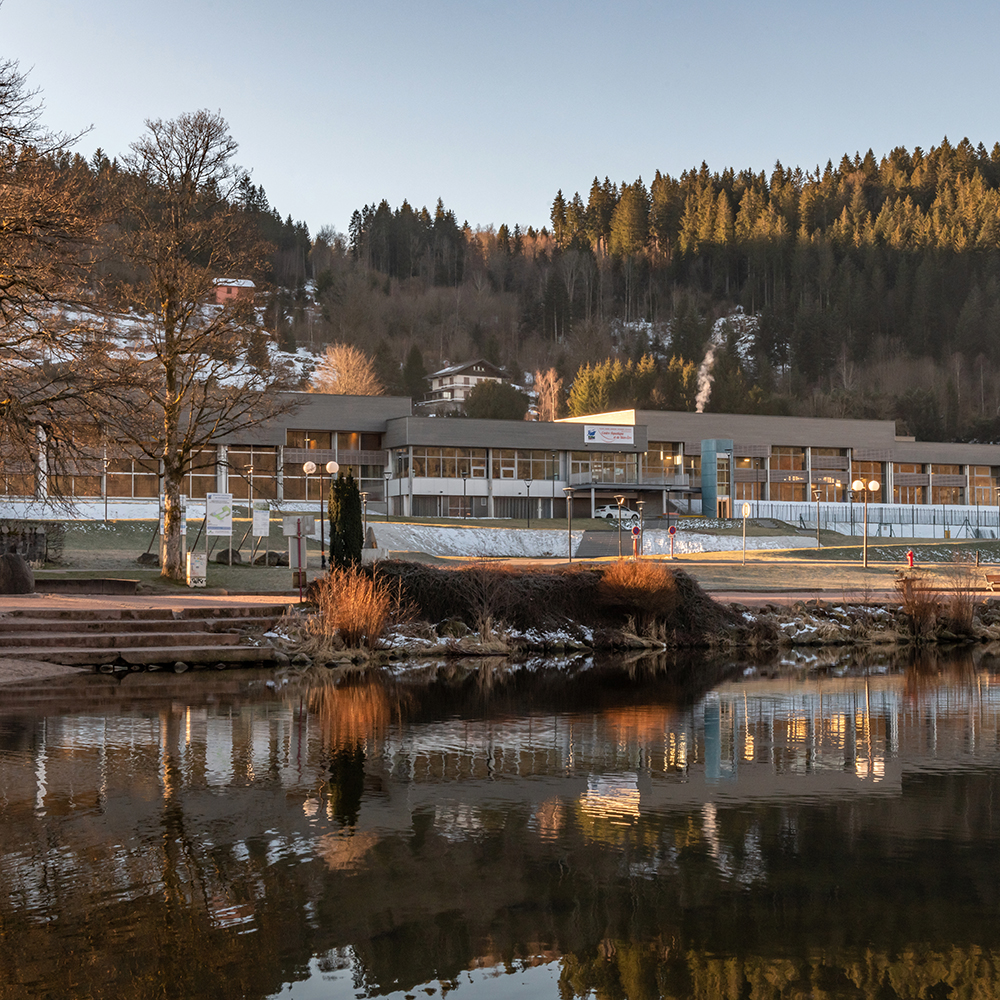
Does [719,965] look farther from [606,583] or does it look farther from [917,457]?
[917,457]

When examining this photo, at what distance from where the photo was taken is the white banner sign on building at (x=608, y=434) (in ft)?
309

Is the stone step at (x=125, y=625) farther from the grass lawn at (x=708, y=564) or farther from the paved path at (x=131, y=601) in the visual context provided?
the grass lawn at (x=708, y=564)

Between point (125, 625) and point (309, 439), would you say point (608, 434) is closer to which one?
point (309, 439)

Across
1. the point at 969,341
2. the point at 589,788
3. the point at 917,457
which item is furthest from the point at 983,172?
the point at 589,788

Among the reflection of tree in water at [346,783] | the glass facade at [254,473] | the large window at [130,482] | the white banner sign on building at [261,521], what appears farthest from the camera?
the glass facade at [254,473]

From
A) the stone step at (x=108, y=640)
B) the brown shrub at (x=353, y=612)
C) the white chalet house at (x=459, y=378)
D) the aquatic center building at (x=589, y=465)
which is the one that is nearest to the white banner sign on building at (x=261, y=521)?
the brown shrub at (x=353, y=612)

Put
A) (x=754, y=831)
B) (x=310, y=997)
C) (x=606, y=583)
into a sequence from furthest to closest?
(x=606, y=583), (x=754, y=831), (x=310, y=997)

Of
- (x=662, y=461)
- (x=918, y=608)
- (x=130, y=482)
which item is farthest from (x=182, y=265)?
(x=662, y=461)

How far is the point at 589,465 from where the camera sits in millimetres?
95375

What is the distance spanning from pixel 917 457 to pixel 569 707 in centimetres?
9829

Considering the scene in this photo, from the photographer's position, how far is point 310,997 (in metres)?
5.58

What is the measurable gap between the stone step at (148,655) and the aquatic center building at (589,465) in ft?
192

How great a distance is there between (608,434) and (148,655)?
7595cm

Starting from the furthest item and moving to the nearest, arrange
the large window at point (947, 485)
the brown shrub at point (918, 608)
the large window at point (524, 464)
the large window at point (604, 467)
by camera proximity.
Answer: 1. the large window at point (947, 485)
2. the large window at point (604, 467)
3. the large window at point (524, 464)
4. the brown shrub at point (918, 608)
